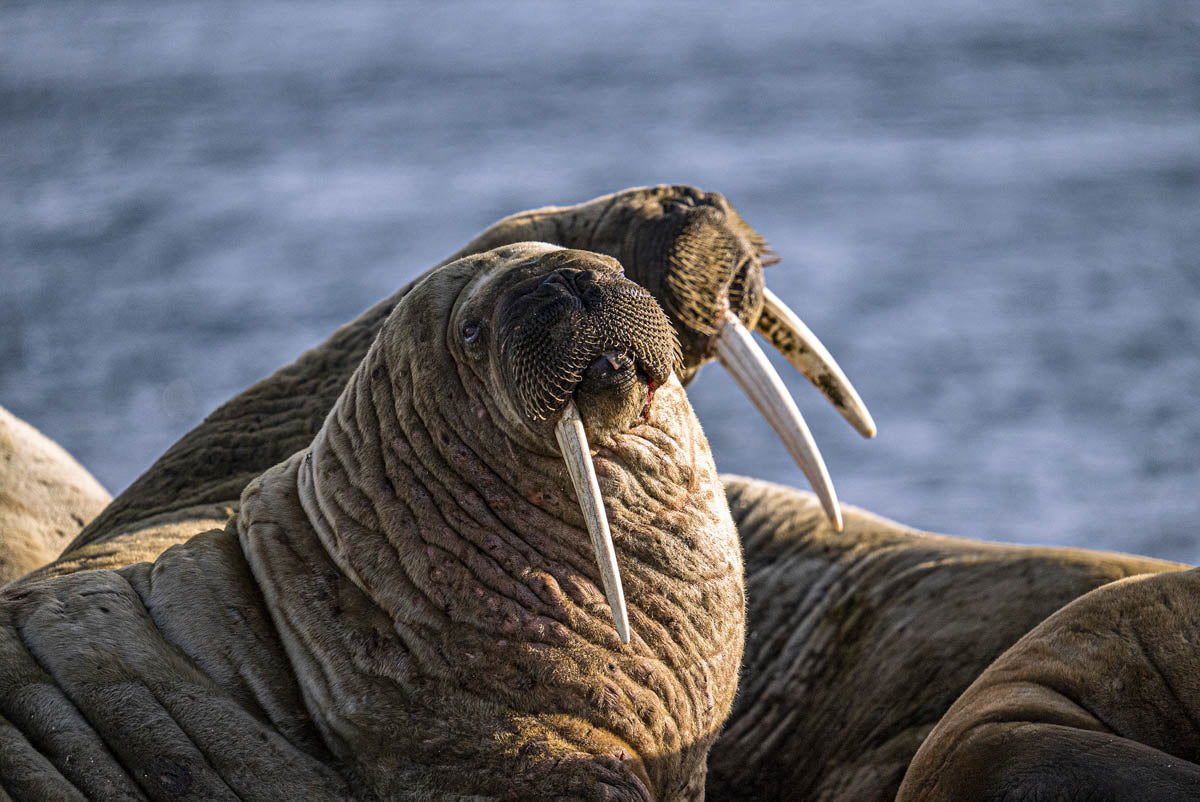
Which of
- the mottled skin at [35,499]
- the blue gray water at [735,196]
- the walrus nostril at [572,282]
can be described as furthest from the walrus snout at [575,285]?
the blue gray water at [735,196]

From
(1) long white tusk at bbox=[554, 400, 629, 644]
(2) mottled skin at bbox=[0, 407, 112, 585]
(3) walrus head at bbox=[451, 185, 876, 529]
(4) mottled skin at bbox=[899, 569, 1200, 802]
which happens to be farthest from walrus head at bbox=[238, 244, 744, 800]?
(2) mottled skin at bbox=[0, 407, 112, 585]

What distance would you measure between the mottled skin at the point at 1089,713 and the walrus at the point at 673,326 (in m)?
1.01

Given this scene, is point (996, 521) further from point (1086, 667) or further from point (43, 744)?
point (43, 744)

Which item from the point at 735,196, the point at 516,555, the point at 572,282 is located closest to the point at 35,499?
the point at 516,555

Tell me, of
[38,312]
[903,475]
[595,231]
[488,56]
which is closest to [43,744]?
[595,231]

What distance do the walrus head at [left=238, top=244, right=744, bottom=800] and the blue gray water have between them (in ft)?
28.8

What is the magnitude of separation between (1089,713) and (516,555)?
1356 millimetres

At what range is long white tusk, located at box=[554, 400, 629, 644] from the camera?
10.7ft

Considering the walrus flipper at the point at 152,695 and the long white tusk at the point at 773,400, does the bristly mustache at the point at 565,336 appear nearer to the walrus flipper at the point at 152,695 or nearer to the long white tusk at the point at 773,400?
the walrus flipper at the point at 152,695

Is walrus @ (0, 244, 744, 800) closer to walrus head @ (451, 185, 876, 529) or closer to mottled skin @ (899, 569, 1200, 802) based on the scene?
mottled skin @ (899, 569, 1200, 802)

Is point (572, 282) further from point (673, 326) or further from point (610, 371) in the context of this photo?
point (673, 326)

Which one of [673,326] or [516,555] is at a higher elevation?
[673,326]

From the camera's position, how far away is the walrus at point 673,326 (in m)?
4.73

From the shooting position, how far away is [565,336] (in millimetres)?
3344
